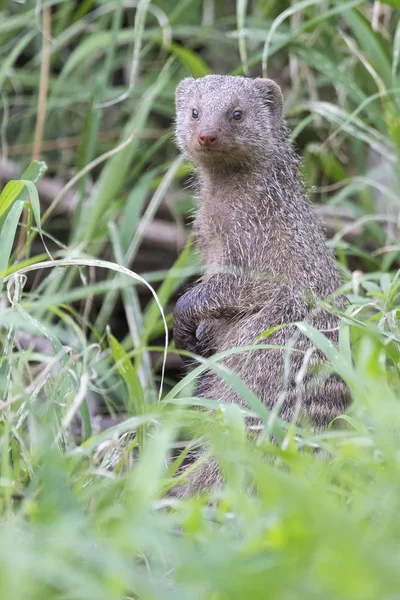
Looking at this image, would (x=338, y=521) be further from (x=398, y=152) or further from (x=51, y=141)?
(x=51, y=141)

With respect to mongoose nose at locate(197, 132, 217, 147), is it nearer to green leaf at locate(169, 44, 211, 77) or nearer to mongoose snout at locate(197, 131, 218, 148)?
mongoose snout at locate(197, 131, 218, 148)

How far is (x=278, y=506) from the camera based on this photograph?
1.23 m

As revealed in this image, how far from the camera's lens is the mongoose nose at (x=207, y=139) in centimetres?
258

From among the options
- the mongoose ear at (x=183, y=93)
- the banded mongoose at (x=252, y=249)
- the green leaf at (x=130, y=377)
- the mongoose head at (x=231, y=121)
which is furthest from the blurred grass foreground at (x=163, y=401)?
the mongoose head at (x=231, y=121)

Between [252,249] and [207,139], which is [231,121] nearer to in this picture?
[207,139]

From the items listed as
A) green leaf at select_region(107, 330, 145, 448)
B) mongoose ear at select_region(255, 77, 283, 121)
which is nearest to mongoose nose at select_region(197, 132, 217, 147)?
mongoose ear at select_region(255, 77, 283, 121)

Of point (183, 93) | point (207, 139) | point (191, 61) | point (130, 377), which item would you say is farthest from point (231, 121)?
point (130, 377)

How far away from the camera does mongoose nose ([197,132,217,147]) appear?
2576mm

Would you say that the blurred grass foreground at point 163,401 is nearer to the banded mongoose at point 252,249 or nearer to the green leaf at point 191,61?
the green leaf at point 191,61

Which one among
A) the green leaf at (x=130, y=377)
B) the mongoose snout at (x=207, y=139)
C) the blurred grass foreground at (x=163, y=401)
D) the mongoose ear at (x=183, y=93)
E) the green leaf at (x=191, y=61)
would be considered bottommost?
the green leaf at (x=130, y=377)

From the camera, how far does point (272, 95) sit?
2834 millimetres

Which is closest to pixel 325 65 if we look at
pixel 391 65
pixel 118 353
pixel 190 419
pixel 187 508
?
pixel 391 65

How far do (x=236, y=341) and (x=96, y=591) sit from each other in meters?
1.45

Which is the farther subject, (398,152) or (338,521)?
(398,152)
